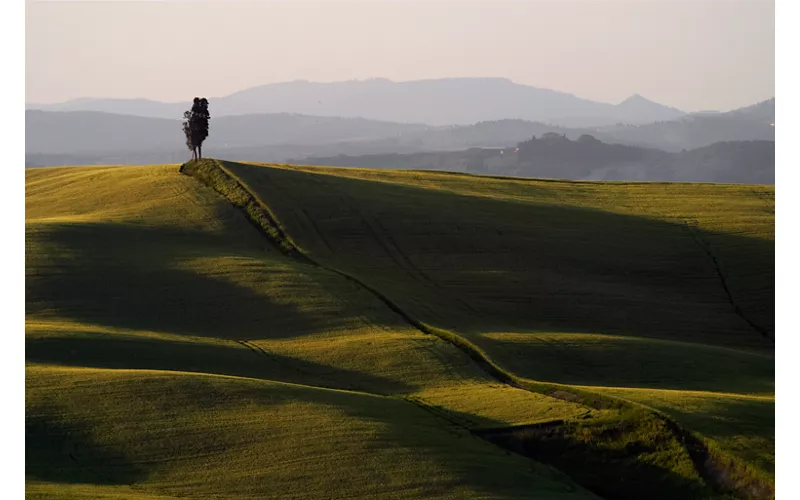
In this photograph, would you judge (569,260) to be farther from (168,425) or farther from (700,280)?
(168,425)

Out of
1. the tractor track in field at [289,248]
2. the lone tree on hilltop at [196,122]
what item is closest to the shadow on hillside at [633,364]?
the tractor track in field at [289,248]

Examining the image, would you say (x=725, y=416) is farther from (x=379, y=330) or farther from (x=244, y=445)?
(x=379, y=330)

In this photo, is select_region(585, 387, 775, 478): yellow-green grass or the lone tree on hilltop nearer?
select_region(585, 387, 775, 478): yellow-green grass

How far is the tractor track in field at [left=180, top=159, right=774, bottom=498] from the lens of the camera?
23812mm

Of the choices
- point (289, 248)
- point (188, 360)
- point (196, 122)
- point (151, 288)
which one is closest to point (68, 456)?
point (188, 360)

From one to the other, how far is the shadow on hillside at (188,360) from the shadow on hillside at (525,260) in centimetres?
753

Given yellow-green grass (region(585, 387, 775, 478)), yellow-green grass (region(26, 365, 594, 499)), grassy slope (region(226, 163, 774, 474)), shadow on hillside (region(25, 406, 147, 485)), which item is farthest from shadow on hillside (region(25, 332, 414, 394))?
yellow-green grass (region(585, 387, 775, 478))

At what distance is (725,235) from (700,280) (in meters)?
6.32

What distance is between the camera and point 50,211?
56062 millimetres

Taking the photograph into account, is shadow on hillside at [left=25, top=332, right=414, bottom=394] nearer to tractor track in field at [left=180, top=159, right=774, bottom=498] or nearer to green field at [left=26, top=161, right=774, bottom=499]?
green field at [left=26, top=161, right=774, bottom=499]

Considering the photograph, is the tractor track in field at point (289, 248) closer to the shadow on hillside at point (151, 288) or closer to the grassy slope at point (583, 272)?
the grassy slope at point (583, 272)

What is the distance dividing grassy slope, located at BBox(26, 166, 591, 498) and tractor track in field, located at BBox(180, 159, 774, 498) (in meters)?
0.49

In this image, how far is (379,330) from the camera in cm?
3566

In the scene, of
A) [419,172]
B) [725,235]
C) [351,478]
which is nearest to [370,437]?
[351,478]
